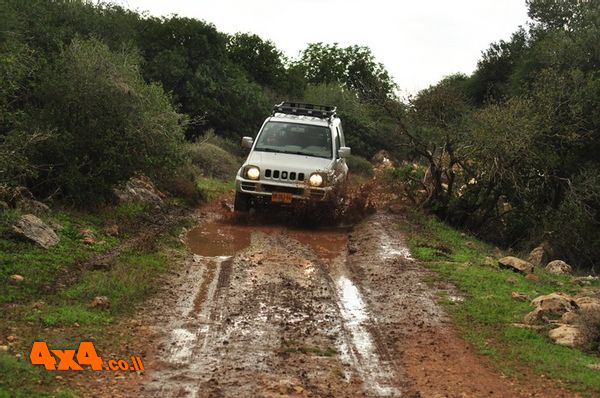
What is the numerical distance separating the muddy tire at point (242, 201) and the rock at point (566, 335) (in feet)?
26.3

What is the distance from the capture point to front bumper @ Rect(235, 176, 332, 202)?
46.1 feet

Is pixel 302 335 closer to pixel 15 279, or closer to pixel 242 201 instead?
pixel 15 279

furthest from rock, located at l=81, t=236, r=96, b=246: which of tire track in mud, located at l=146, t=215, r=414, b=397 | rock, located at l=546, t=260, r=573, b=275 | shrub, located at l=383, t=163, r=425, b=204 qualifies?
shrub, located at l=383, t=163, r=425, b=204

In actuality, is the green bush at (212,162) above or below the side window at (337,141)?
below

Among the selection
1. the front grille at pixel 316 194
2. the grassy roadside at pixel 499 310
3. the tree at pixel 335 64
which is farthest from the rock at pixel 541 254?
the tree at pixel 335 64

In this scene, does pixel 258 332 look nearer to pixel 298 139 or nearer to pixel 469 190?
pixel 298 139

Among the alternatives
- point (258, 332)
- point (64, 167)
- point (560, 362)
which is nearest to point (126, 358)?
point (258, 332)

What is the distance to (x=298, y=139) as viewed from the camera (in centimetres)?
1544

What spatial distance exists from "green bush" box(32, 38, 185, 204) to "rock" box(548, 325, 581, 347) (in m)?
8.50

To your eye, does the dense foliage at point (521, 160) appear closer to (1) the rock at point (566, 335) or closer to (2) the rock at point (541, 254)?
(2) the rock at point (541, 254)

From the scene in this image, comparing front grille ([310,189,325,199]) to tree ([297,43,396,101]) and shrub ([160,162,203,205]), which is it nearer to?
shrub ([160,162,203,205])

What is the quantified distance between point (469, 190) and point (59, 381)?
42.7 feet

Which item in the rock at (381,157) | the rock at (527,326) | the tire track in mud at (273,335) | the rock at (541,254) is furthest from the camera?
the rock at (381,157)

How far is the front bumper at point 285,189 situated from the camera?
14.1 metres
